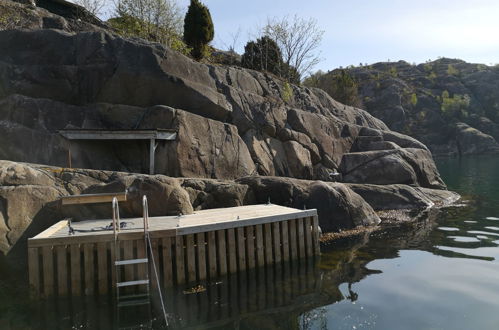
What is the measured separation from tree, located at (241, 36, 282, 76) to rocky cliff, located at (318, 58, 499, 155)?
44710mm

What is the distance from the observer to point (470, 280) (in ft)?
33.1

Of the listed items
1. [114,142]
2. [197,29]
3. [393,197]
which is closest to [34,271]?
[114,142]

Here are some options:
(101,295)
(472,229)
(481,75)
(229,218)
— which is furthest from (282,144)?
(481,75)

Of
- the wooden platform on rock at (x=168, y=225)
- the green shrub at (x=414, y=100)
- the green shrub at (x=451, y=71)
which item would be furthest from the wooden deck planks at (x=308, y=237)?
the green shrub at (x=451, y=71)

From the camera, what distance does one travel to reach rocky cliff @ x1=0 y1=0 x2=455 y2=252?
12094 mm

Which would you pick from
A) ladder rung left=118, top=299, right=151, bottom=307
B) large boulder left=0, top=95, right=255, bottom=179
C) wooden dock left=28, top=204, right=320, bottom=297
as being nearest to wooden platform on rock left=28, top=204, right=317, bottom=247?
wooden dock left=28, top=204, right=320, bottom=297

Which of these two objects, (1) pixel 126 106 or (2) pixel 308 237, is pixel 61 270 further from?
(1) pixel 126 106

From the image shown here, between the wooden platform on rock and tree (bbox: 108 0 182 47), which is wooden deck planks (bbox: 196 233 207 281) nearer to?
the wooden platform on rock

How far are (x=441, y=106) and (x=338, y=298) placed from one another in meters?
80.0

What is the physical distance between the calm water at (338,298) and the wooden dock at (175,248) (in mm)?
405

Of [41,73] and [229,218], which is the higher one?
[41,73]

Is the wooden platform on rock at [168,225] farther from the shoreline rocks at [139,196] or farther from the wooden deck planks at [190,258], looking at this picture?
the shoreline rocks at [139,196]

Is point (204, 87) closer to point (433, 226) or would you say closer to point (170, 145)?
point (170, 145)

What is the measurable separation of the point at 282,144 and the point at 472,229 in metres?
10.8
